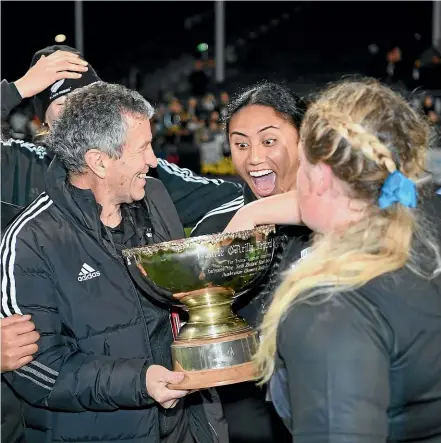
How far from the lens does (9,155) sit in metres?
3.23

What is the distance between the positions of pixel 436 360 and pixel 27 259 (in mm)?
1071

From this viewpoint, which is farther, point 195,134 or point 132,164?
point 195,134

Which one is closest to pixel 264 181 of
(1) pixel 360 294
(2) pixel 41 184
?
(2) pixel 41 184

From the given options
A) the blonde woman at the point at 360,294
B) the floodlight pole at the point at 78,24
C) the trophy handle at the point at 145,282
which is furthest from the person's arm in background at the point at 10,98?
the floodlight pole at the point at 78,24

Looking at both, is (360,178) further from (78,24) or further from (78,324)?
(78,24)

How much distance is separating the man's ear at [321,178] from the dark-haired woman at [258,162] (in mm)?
975

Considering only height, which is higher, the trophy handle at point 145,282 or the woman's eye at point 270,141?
the woman's eye at point 270,141

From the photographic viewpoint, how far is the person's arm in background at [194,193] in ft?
10.2

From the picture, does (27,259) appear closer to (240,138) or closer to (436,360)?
(240,138)

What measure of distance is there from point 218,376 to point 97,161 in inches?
26.7

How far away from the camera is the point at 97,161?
2.26 m

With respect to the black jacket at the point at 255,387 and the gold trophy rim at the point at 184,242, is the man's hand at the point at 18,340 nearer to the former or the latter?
the gold trophy rim at the point at 184,242

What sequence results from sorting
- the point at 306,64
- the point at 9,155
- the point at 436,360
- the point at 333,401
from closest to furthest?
1. the point at 333,401
2. the point at 436,360
3. the point at 9,155
4. the point at 306,64

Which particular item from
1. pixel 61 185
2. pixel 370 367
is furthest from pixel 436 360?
pixel 61 185
